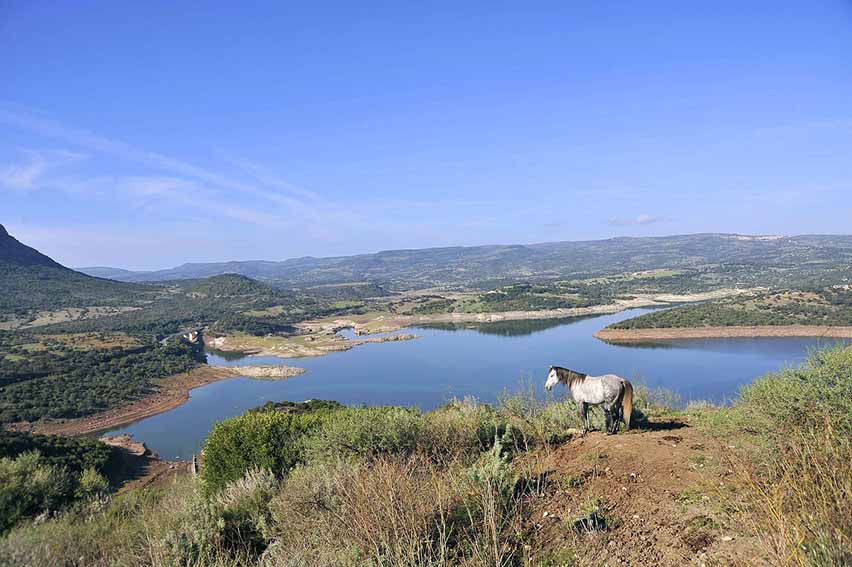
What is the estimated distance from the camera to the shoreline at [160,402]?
34.8 metres

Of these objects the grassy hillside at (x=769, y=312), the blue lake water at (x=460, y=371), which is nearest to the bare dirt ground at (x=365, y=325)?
the blue lake water at (x=460, y=371)

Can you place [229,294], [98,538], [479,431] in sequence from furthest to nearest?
Result: [229,294] < [479,431] < [98,538]

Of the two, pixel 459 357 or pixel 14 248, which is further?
pixel 14 248

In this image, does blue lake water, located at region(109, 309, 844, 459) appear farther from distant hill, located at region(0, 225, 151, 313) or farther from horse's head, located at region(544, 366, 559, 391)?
distant hill, located at region(0, 225, 151, 313)

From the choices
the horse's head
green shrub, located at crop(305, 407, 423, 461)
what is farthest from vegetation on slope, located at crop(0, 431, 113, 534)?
the horse's head

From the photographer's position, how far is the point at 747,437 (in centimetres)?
564

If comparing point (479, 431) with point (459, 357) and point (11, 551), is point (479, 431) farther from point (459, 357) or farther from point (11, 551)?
point (459, 357)

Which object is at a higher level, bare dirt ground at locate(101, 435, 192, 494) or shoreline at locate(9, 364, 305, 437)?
bare dirt ground at locate(101, 435, 192, 494)

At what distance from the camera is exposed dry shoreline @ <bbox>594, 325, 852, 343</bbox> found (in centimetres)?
4772

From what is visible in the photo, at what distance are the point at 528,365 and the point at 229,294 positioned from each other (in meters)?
103

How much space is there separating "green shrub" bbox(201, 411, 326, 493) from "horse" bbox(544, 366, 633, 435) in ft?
17.3

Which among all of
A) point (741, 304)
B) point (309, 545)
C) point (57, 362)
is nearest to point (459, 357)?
point (741, 304)

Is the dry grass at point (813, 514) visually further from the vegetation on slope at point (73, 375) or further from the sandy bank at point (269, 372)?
the sandy bank at point (269, 372)

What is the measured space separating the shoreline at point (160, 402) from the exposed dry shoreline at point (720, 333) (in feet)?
137
